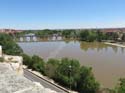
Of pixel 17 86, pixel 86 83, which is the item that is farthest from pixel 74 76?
pixel 17 86

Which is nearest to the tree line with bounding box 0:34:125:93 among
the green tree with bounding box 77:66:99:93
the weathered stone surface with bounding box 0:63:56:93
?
the green tree with bounding box 77:66:99:93

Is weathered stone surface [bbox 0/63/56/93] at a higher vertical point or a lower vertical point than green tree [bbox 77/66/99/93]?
higher

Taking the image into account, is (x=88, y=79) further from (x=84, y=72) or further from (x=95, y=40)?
(x=95, y=40)

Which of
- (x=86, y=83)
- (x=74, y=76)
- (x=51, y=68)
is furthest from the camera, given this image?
(x=51, y=68)

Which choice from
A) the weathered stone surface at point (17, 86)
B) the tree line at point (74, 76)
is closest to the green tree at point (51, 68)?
the tree line at point (74, 76)

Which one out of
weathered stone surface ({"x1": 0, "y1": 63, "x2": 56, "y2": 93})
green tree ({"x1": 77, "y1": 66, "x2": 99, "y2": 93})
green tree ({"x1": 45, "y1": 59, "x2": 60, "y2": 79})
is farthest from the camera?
green tree ({"x1": 45, "y1": 59, "x2": 60, "y2": 79})

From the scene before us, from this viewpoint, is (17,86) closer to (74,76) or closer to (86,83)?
(86,83)

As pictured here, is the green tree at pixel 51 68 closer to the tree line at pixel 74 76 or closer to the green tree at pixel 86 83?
the tree line at pixel 74 76

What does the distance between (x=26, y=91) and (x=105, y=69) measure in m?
17.5

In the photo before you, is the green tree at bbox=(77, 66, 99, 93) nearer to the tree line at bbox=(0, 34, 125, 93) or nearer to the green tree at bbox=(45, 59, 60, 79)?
the tree line at bbox=(0, 34, 125, 93)

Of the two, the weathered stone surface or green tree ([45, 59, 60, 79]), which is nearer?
the weathered stone surface

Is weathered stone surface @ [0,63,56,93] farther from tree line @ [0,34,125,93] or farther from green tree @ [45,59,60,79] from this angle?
green tree @ [45,59,60,79]

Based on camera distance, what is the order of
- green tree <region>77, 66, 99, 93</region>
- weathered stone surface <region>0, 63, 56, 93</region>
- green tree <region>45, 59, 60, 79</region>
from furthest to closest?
green tree <region>45, 59, 60, 79</region> → green tree <region>77, 66, 99, 93</region> → weathered stone surface <region>0, 63, 56, 93</region>

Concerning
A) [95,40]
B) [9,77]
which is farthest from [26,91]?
[95,40]
